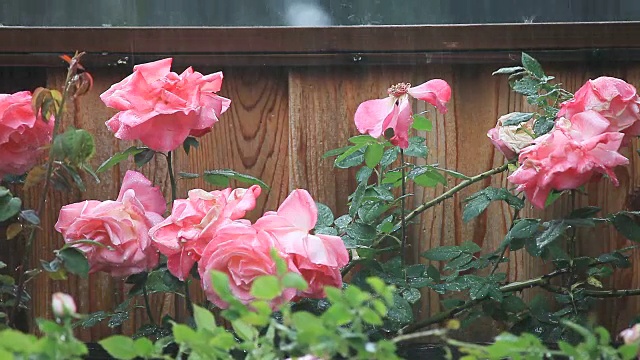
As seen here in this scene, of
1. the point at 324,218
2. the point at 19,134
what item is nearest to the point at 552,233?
the point at 324,218

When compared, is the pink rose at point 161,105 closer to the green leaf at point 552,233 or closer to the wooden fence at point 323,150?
the wooden fence at point 323,150

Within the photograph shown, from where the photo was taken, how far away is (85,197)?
6.36 ft

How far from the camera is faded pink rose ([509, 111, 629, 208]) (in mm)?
1397

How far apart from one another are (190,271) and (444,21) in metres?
0.88

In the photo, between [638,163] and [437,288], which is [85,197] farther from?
[638,163]

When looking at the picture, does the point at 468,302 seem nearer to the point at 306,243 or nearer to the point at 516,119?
the point at 516,119

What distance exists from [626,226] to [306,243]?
2.16ft

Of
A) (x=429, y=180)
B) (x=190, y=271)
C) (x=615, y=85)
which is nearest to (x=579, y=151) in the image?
(x=615, y=85)

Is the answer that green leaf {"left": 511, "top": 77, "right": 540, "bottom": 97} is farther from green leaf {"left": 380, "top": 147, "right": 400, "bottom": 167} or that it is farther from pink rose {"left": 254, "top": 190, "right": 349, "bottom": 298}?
pink rose {"left": 254, "top": 190, "right": 349, "bottom": 298}

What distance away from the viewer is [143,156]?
1539 mm

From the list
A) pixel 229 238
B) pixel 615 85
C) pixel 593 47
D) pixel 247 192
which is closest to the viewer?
pixel 229 238

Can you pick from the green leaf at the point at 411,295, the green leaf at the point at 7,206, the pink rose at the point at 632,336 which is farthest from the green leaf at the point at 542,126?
the green leaf at the point at 7,206

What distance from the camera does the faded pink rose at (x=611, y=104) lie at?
148cm

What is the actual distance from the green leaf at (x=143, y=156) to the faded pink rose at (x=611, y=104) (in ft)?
2.29
